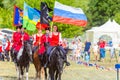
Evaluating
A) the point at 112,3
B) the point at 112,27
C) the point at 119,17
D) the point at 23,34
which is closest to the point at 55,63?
the point at 23,34

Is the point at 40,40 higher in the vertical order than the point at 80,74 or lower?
higher

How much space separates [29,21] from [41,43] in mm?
3176

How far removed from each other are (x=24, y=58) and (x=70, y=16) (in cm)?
270

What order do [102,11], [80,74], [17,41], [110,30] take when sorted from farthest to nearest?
[102,11]
[110,30]
[80,74]
[17,41]

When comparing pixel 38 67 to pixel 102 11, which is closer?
pixel 38 67

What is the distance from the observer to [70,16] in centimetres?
1927

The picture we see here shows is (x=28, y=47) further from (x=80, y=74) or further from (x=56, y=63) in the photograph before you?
(x=80, y=74)

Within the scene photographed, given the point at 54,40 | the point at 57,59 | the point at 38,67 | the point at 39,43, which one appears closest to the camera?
the point at 57,59

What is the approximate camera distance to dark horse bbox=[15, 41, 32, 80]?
64.8 feet

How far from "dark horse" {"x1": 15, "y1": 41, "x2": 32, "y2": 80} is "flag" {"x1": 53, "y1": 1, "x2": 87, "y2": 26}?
1.57 m

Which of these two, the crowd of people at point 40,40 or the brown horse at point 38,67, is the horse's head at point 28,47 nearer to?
the crowd of people at point 40,40

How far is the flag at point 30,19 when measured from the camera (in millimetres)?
22641

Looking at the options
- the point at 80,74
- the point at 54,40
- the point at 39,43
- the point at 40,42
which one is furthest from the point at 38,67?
the point at 80,74

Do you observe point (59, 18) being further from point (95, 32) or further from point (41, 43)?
point (95, 32)
